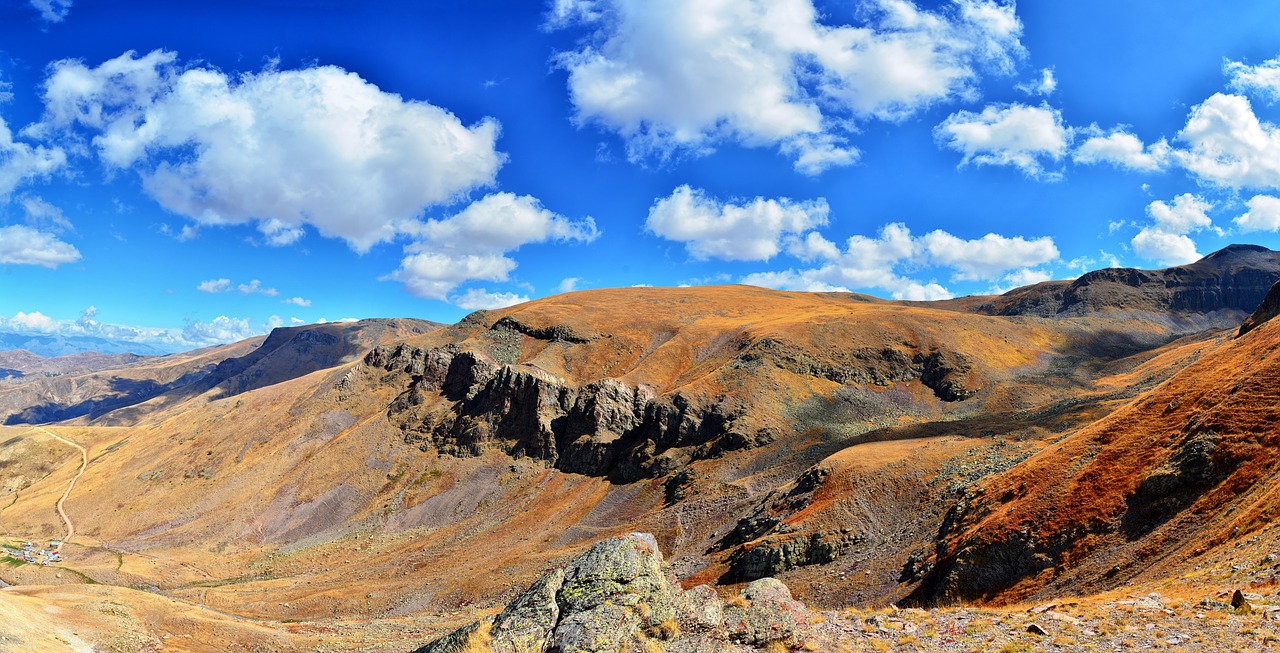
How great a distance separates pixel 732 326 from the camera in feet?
381

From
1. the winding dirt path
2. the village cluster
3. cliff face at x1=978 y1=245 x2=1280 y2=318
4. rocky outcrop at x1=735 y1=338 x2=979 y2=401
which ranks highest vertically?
cliff face at x1=978 y1=245 x2=1280 y2=318

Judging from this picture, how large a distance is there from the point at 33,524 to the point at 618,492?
10142 cm

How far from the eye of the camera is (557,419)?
3433 inches

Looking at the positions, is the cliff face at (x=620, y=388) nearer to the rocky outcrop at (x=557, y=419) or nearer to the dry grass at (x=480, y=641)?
the rocky outcrop at (x=557, y=419)

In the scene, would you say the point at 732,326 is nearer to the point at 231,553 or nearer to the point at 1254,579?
the point at 231,553

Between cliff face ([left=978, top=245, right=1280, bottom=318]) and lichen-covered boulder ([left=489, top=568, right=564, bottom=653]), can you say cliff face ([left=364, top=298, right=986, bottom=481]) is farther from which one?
cliff face ([left=978, top=245, right=1280, bottom=318])

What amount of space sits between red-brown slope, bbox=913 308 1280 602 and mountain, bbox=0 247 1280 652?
0.14 meters

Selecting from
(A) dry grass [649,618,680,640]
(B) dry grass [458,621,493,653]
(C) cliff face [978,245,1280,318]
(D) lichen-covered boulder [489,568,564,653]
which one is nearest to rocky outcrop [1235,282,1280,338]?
(A) dry grass [649,618,680,640]

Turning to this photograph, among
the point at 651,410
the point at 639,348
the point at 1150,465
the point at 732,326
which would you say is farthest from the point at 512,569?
the point at 732,326

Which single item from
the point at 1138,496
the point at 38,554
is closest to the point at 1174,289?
the point at 1138,496

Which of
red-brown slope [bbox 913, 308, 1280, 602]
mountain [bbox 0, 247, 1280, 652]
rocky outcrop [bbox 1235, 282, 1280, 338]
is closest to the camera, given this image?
red-brown slope [bbox 913, 308, 1280, 602]

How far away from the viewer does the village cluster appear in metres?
69.7

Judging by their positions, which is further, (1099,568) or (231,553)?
(231,553)

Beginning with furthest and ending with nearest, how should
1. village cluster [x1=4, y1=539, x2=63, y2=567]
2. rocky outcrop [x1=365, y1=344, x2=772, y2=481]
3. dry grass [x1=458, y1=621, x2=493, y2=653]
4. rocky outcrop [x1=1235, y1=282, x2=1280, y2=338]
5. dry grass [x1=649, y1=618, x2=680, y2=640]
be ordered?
rocky outcrop [x1=365, y1=344, x2=772, y2=481], village cluster [x1=4, y1=539, x2=63, y2=567], rocky outcrop [x1=1235, y1=282, x2=1280, y2=338], dry grass [x1=649, y1=618, x2=680, y2=640], dry grass [x1=458, y1=621, x2=493, y2=653]
